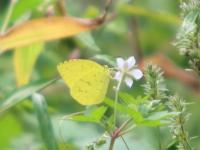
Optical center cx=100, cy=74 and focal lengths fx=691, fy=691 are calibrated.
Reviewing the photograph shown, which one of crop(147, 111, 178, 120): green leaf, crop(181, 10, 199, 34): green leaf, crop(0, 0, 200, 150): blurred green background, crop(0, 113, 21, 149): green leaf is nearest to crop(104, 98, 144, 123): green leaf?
crop(147, 111, 178, 120): green leaf

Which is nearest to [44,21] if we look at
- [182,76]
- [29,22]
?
[29,22]

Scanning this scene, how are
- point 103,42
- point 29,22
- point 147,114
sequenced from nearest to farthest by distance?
point 147,114
point 29,22
point 103,42

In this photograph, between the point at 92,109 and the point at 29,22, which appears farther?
the point at 29,22

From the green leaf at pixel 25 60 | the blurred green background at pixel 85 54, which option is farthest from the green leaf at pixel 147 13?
the green leaf at pixel 25 60

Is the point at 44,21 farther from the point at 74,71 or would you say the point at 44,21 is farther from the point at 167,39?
the point at 167,39

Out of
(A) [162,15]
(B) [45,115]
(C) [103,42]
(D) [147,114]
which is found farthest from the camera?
(C) [103,42]

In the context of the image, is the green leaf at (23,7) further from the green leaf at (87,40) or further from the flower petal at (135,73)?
the flower petal at (135,73)

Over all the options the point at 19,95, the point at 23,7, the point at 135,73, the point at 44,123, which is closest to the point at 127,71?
the point at 135,73

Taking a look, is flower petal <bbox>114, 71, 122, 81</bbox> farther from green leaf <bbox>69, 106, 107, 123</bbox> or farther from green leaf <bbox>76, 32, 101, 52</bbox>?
green leaf <bbox>76, 32, 101, 52</bbox>
